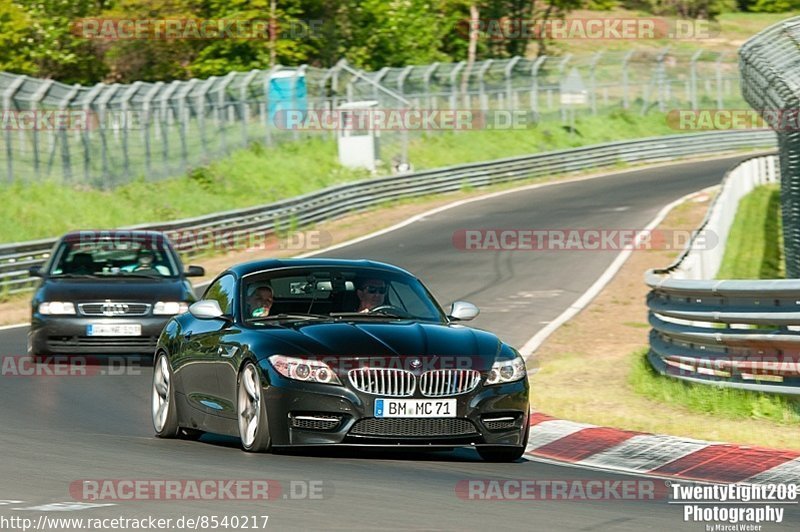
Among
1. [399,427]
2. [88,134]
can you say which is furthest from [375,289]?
[88,134]

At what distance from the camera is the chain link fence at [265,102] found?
113ft

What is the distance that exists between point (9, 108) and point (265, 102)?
14.8 metres

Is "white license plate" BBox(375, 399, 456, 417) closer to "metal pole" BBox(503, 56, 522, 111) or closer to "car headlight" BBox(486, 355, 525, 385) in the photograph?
"car headlight" BBox(486, 355, 525, 385)

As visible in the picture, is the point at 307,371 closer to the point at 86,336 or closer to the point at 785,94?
the point at 86,336

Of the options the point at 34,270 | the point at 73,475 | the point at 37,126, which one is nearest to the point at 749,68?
the point at 34,270

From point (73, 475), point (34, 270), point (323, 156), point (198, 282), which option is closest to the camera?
point (73, 475)

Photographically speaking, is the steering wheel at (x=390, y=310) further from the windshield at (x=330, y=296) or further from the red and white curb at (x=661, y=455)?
the red and white curb at (x=661, y=455)

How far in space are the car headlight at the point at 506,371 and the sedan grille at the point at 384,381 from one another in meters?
0.57

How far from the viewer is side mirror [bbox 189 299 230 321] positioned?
34.3 ft

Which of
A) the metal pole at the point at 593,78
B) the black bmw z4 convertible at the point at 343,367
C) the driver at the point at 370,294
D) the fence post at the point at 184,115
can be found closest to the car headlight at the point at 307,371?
the black bmw z4 convertible at the point at 343,367

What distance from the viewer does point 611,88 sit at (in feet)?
212

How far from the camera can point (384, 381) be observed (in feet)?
31.2

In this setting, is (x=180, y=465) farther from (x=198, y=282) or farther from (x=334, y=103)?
(x=334, y=103)

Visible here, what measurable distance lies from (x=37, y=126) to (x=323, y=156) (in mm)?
16075
